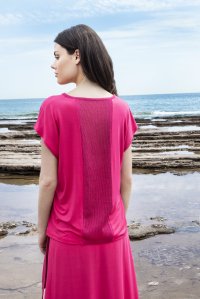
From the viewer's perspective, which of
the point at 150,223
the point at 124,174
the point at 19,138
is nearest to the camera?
the point at 124,174

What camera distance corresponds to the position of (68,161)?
2.04 metres

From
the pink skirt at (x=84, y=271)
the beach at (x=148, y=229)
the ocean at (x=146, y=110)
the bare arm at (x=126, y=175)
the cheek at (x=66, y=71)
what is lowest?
the ocean at (x=146, y=110)

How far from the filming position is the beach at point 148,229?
4.30 meters

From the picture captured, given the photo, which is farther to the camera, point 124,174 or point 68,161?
point 124,174

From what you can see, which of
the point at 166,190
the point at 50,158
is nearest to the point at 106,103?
the point at 50,158

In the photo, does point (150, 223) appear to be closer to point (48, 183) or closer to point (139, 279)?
point (139, 279)

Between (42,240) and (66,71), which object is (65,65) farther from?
(42,240)

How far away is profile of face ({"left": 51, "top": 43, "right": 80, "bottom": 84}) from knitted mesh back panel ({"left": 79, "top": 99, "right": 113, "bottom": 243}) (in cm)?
19

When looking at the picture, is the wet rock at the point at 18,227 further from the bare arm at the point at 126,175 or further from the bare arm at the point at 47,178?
the bare arm at the point at 47,178

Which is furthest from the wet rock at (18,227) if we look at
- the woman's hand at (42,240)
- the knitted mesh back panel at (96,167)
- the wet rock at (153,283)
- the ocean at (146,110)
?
the ocean at (146,110)

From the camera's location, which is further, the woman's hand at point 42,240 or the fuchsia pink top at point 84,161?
the woman's hand at point 42,240

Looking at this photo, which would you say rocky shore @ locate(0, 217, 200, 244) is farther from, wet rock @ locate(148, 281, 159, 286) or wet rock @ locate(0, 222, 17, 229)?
wet rock @ locate(148, 281, 159, 286)

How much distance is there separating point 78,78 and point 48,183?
19.4 inches

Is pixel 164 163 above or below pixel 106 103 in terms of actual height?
below
